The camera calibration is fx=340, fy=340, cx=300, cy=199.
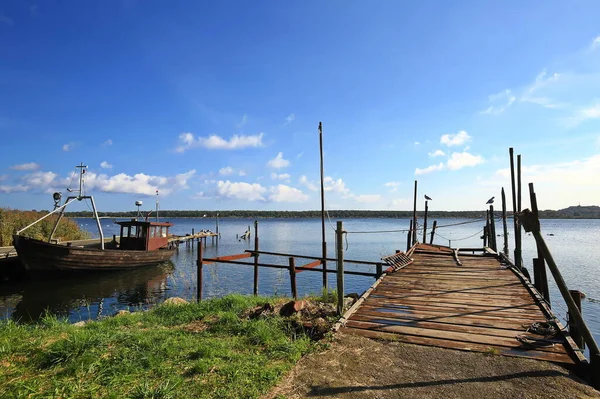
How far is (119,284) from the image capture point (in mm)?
19906

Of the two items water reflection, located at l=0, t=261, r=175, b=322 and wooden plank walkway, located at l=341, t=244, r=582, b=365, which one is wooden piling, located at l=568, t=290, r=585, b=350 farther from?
water reflection, located at l=0, t=261, r=175, b=322

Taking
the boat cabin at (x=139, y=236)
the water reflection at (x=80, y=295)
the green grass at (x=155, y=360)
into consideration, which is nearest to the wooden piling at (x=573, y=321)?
the green grass at (x=155, y=360)

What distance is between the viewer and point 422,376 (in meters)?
4.05

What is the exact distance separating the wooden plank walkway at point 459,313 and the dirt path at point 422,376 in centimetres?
37

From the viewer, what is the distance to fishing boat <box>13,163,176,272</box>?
17953 millimetres

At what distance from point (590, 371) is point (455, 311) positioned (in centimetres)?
249

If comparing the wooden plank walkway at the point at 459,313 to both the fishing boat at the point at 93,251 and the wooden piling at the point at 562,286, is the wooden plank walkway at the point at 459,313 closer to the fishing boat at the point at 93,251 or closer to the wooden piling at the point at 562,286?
the wooden piling at the point at 562,286

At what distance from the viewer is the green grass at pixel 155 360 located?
3779 mm

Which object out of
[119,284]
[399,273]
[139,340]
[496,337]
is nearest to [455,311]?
[496,337]

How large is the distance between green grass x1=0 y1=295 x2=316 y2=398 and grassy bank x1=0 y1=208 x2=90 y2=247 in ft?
69.8

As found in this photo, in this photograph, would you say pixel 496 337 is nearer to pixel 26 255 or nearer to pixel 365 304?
pixel 365 304

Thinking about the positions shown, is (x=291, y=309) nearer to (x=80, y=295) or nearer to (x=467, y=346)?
(x=467, y=346)

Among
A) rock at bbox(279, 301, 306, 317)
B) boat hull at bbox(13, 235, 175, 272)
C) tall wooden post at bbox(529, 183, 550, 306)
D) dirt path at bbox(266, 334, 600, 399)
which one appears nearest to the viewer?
dirt path at bbox(266, 334, 600, 399)

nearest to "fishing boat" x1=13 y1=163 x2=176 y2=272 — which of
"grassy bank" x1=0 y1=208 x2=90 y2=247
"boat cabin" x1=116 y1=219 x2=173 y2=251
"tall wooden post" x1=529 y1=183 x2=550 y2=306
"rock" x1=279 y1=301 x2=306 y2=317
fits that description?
"boat cabin" x1=116 y1=219 x2=173 y2=251
